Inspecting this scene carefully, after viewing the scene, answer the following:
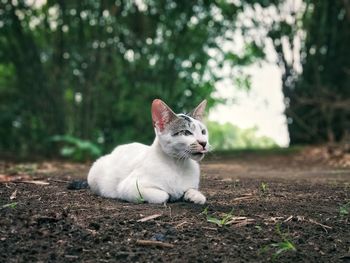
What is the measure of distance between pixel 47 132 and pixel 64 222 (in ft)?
33.4

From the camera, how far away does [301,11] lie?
14742 mm

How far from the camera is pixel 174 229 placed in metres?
3.53

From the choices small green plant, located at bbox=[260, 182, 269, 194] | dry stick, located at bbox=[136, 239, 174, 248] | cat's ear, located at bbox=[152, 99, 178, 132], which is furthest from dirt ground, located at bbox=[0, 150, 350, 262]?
cat's ear, located at bbox=[152, 99, 178, 132]

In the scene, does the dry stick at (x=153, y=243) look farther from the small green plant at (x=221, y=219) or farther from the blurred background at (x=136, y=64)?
the blurred background at (x=136, y=64)

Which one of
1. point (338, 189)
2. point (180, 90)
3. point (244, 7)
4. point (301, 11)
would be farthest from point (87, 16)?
point (338, 189)

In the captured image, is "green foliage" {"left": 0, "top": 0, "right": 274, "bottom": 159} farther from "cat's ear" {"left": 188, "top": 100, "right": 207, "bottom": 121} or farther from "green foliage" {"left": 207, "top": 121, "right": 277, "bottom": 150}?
"cat's ear" {"left": 188, "top": 100, "right": 207, "bottom": 121}

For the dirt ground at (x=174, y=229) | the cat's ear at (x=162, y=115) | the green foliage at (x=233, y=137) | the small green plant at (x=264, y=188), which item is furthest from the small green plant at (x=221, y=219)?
the green foliage at (x=233, y=137)

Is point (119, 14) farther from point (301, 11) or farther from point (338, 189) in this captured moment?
point (338, 189)

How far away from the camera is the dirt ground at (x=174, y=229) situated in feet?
10.5

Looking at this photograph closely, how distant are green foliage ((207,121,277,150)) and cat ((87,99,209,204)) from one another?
1150cm

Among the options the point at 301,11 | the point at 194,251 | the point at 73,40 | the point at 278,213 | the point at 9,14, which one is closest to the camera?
the point at 194,251

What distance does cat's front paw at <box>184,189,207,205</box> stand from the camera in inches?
169

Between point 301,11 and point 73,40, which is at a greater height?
point 301,11

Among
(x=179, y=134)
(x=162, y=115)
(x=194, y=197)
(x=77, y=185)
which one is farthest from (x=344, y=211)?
(x=77, y=185)
